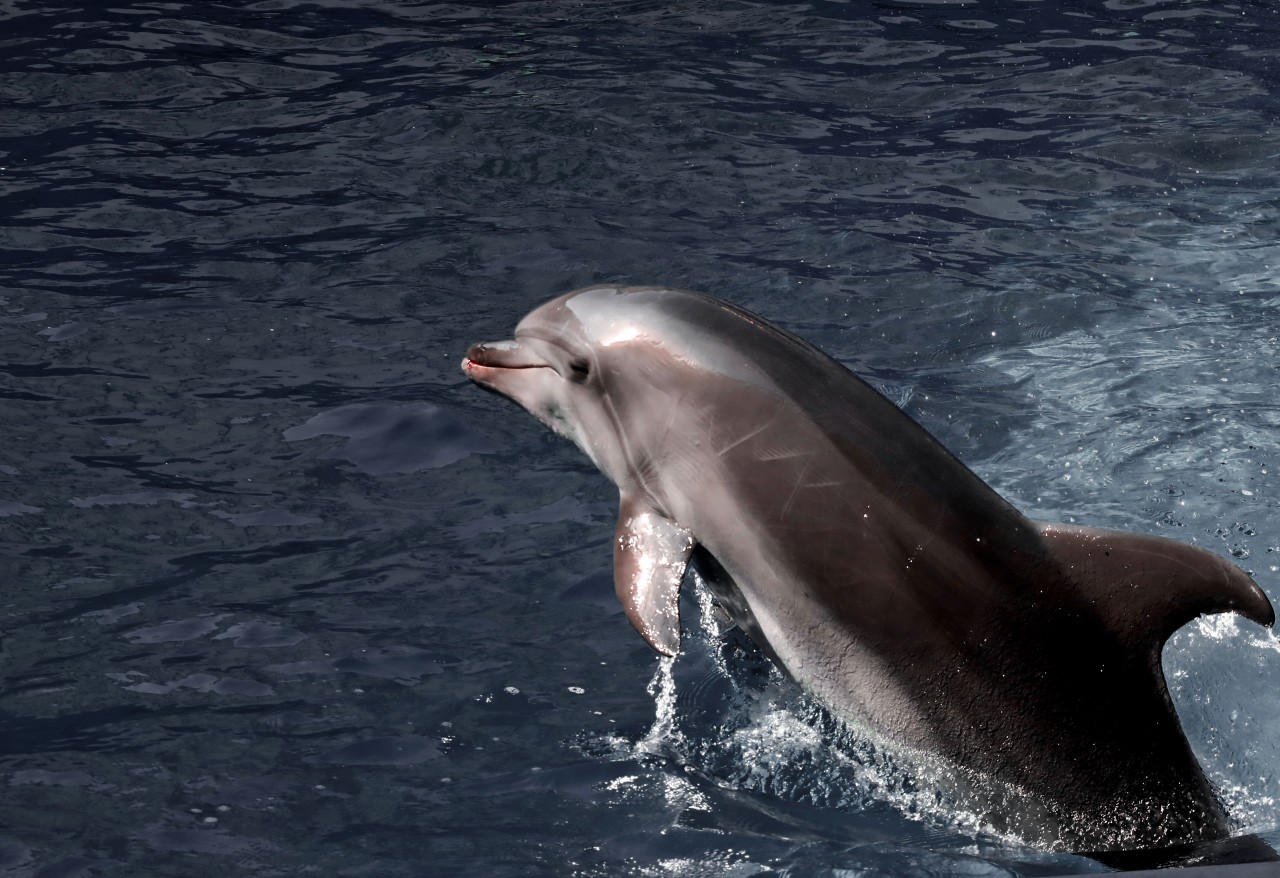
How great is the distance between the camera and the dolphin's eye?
5.53 meters

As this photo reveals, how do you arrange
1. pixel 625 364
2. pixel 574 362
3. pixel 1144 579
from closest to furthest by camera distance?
pixel 1144 579, pixel 625 364, pixel 574 362

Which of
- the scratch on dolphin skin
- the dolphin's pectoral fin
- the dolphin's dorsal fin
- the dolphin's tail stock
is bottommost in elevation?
the dolphin's tail stock

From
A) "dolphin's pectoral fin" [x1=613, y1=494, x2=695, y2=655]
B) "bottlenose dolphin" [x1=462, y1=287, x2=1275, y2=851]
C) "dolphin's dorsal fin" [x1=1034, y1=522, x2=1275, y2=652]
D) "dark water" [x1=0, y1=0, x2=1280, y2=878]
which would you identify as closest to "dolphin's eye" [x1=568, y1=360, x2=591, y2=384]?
"bottlenose dolphin" [x1=462, y1=287, x2=1275, y2=851]

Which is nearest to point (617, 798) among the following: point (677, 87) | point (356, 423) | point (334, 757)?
point (334, 757)

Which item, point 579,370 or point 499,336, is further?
point 499,336

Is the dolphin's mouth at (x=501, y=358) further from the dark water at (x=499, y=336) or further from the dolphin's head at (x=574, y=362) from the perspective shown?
the dark water at (x=499, y=336)

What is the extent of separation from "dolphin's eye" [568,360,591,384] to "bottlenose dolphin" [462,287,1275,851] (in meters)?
0.18

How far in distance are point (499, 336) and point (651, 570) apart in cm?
437

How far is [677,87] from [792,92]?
45.8 inches

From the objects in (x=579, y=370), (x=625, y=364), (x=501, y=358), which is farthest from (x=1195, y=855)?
(x=501, y=358)

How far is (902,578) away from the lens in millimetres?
4719

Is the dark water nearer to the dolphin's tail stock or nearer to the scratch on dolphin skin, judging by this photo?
the dolphin's tail stock

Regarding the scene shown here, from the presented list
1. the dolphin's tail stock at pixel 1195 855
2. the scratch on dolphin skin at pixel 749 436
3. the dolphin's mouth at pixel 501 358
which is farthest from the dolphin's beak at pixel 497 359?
the dolphin's tail stock at pixel 1195 855

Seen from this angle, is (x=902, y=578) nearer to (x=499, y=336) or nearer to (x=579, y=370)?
(x=579, y=370)
